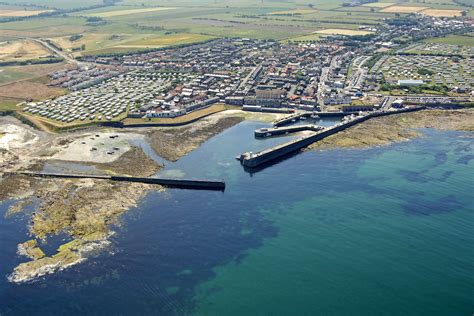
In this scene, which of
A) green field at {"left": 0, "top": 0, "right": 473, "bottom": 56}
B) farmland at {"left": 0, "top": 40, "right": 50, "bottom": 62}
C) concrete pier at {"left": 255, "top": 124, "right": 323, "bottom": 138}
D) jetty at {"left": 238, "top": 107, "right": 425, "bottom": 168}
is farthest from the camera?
green field at {"left": 0, "top": 0, "right": 473, "bottom": 56}

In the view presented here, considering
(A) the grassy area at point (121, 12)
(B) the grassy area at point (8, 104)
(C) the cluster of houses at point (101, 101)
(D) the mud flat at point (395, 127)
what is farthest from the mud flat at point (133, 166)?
(A) the grassy area at point (121, 12)

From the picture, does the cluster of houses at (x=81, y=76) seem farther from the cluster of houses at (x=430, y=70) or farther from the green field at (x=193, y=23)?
the cluster of houses at (x=430, y=70)

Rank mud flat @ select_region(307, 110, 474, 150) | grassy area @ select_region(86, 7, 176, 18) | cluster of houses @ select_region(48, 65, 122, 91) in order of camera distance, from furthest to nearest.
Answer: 1. grassy area @ select_region(86, 7, 176, 18)
2. cluster of houses @ select_region(48, 65, 122, 91)
3. mud flat @ select_region(307, 110, 474, 150)

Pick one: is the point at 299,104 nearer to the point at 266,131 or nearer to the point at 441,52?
the point at 266,131

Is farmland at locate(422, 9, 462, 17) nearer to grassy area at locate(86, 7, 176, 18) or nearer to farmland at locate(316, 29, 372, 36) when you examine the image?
farmland at locate(316, 29, 372, 36)

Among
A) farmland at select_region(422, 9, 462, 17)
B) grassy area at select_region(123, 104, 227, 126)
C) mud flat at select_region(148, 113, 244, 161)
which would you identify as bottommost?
mud flat at select_region(148, 113, 244, 161)

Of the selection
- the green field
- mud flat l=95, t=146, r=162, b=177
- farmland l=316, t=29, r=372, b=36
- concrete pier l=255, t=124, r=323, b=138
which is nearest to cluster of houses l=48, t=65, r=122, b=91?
the green field

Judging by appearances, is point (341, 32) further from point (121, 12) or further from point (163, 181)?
point (121, 12)
